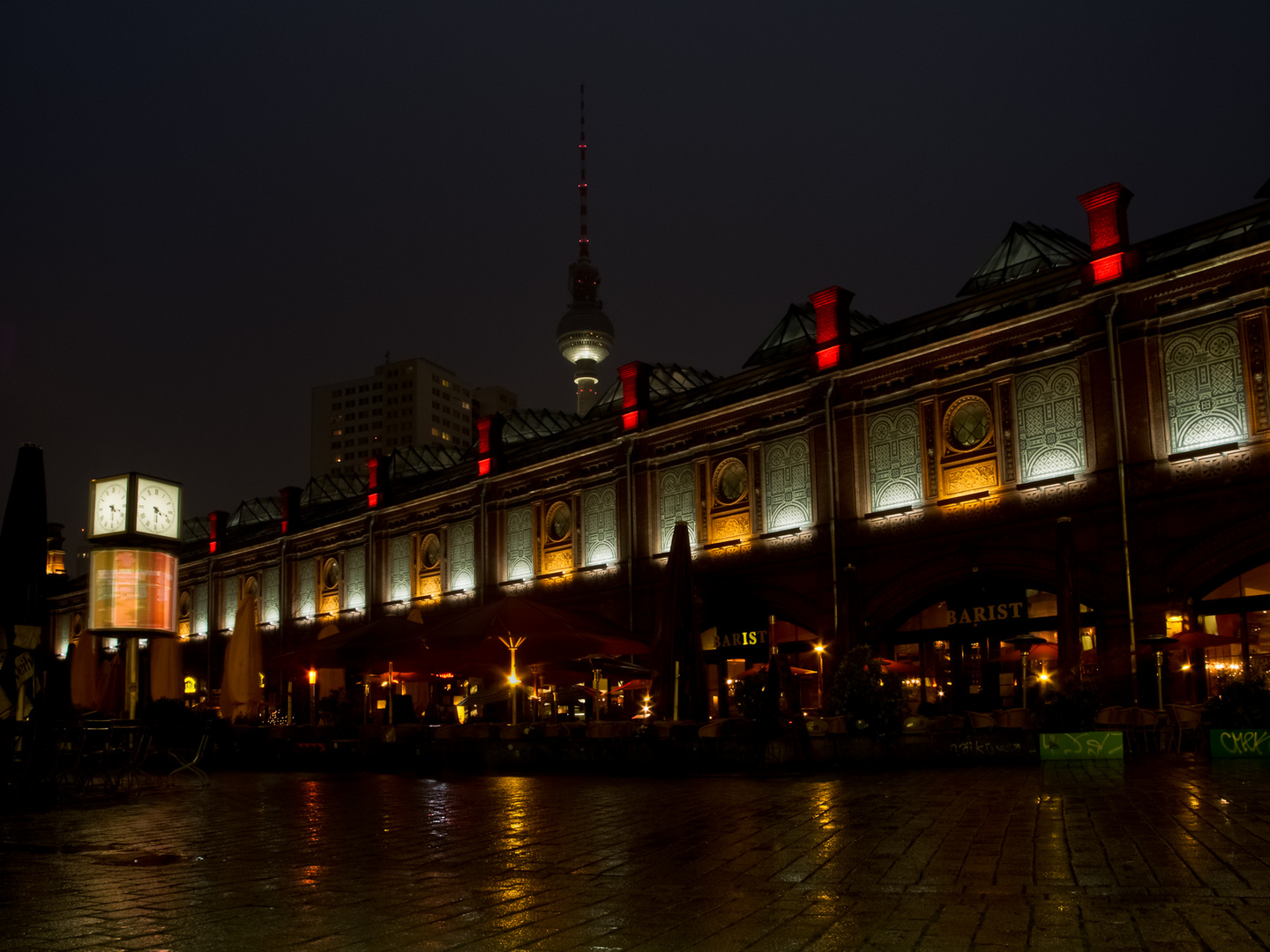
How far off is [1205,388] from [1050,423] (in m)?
3.07

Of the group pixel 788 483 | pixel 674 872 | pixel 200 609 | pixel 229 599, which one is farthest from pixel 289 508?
pixel 674 872

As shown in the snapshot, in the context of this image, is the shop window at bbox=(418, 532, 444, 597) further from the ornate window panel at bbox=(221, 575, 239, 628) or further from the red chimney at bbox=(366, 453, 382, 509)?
the ornate window panel at bbox=(221, 575, 239, 628)

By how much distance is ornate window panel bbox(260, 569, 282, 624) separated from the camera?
152 ft

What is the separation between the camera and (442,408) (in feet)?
479

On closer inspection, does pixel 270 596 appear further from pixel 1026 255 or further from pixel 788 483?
pixel 1026 255

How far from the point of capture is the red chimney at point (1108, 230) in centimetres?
2295

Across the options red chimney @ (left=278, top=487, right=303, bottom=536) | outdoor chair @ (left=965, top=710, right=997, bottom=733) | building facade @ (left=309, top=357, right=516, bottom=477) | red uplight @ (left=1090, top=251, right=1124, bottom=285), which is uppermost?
building facade @ (left=309, top=357, right=516, bottom=477)

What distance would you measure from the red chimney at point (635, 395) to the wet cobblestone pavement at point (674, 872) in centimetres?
2029

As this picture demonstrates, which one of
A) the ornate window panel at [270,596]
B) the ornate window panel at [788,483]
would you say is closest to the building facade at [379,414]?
the ornate window panel at [270,596]

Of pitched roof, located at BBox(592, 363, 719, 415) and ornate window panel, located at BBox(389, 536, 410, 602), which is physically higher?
pitched roof, located at BBox(592, 363, 719, 415)

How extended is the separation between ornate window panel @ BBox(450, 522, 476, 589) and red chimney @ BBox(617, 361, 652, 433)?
7.72 m

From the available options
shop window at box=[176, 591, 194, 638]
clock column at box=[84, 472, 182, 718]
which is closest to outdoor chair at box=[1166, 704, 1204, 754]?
clock column at box=[84, 472, 182, 718]

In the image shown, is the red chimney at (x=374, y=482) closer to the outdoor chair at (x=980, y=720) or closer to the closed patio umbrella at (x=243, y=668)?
the closed patio umbrella at (x=243, y=668)

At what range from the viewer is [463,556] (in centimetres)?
3812
